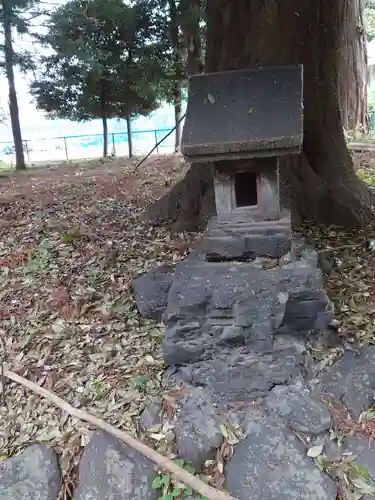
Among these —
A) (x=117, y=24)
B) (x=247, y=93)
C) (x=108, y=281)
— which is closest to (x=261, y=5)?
(x=247, y=93)

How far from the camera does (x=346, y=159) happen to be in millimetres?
5414

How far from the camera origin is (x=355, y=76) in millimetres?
10695

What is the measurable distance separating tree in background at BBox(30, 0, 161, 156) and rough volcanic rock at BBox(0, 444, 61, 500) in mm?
5713

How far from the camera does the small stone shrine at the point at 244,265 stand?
10.7 ft

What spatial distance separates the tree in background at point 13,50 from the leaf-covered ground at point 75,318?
2.64m

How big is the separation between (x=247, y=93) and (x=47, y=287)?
2566 mm

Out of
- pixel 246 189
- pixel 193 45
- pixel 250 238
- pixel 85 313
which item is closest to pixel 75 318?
pixel 85 313

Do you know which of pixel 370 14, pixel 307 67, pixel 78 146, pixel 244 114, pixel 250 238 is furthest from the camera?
pixel 370 14

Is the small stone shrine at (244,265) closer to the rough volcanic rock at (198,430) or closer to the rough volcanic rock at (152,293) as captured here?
the rough volcanic rock at (198,430)

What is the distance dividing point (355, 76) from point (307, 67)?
21.2 ft

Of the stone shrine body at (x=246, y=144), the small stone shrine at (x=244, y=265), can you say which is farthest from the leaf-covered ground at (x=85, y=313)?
the stone shrine body at (x=246, y=144)

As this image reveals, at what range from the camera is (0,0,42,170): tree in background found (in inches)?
281

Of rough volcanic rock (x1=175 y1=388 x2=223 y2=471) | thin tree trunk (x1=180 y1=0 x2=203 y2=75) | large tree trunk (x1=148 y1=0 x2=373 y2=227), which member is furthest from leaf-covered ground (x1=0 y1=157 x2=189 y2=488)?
thin tree trunk (x1=180 y1=0 x2=203 y2=75)

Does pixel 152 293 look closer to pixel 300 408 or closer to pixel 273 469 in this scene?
pixel 300 408
